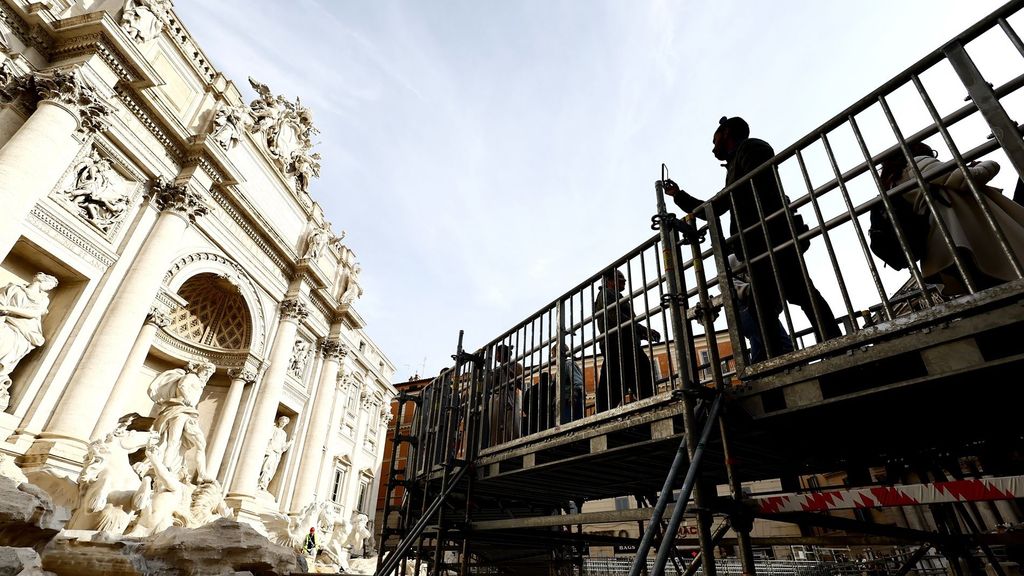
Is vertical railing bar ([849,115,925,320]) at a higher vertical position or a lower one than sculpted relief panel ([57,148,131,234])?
lower

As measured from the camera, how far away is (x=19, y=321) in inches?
379

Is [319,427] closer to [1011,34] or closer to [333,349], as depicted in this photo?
[333,349]

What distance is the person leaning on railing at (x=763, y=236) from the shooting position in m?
3.27

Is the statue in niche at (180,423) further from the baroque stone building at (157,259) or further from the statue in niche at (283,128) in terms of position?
the statue in niche at (283,128)

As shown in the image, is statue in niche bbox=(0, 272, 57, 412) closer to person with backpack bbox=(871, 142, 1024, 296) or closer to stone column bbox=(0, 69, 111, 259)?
stone column bbox=(0, 69, 111, 259)

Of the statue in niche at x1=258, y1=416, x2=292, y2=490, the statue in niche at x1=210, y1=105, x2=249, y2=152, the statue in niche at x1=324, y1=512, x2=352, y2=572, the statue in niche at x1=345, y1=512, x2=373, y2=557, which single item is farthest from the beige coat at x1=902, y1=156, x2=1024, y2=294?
the statue in niche at x1=345, y1=512, x2=373, y2=557

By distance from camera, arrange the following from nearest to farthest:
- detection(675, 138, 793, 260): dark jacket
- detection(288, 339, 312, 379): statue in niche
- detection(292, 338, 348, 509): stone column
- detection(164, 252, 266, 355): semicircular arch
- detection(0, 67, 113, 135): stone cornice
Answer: detection(675, 138, 793, 260): dark jacket < detection(0, 67, 113, 135): stone cornice < detection(164, 252, 266, 355): semicircular arch < detection(292, 338, 348, 509): stone column < detection(288, 339, 312, 379): statue in niche

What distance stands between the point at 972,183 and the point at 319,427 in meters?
21.2

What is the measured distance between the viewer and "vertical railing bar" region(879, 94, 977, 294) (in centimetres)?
221

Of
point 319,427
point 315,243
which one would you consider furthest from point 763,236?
point 319,427

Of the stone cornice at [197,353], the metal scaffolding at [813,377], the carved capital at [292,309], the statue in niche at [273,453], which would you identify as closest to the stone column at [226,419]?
the stone cornice at [197,353]

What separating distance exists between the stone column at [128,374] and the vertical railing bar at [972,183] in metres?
15.0

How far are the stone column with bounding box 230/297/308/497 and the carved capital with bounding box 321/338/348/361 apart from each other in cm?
274

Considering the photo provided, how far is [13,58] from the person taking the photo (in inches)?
409
